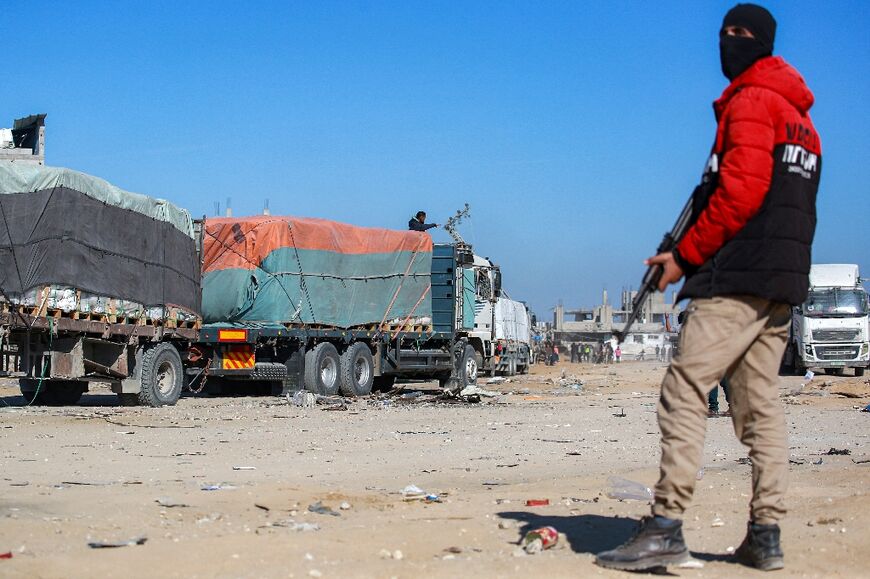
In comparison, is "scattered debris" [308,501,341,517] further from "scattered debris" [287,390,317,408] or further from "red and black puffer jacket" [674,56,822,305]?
"scattered debris" [287,390,317,408]

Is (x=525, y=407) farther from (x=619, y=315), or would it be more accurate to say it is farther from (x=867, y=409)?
(x=619, y=315)

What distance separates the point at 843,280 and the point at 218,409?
1027 inches

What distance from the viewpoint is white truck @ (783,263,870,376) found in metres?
38.9

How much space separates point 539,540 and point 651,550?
0.68 metres

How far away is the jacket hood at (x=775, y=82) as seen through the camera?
5387 millimetres

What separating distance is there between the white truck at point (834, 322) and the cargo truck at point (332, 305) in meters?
14.2

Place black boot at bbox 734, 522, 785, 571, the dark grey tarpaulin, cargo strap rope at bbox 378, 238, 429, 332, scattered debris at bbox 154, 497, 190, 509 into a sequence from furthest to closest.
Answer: cargo strap rope at bbox 378, 238, 429, 332 → the dark grey tarpaulin → scattered debris at bbox 154, 497, 190, 509 → black boot at bbox 734, 522, 785, 571

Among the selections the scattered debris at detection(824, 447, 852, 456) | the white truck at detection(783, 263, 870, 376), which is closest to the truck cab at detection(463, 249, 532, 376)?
the white truck at detection(783, 263, 870, 376)

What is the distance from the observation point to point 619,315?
108375 millimetres

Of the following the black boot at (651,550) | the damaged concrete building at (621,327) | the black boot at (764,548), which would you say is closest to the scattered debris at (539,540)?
the black boot at (651,550)

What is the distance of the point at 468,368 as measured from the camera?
2992cm

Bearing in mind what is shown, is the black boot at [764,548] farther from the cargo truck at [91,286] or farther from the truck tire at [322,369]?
the truck tire at [322,369]

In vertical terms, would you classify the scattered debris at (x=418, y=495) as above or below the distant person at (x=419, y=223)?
below

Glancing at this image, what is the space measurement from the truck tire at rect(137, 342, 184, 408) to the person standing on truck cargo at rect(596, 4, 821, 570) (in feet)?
50.1
